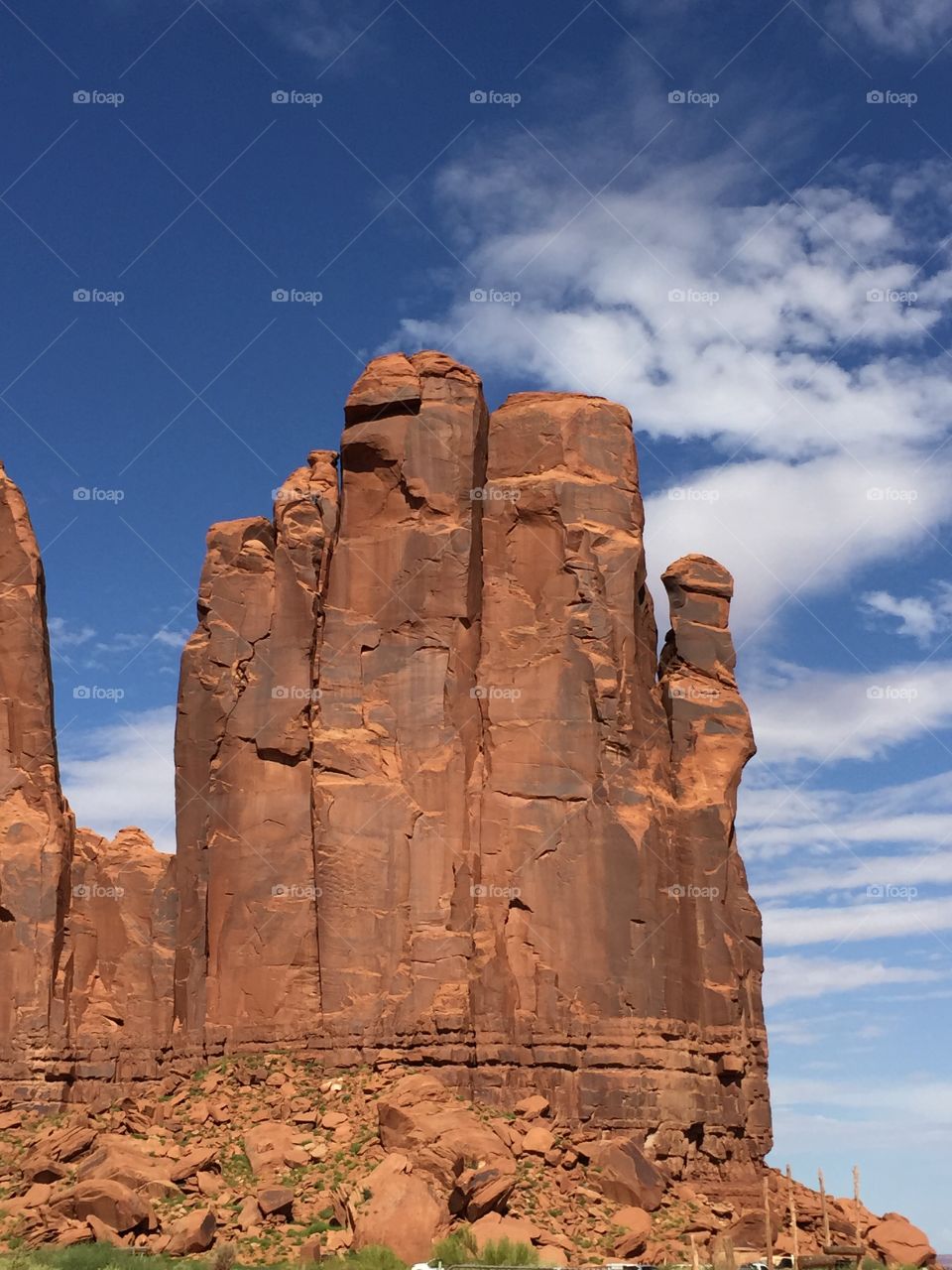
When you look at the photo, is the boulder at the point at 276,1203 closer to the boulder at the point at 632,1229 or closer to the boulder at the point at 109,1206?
the boulder at the point at 109,1206

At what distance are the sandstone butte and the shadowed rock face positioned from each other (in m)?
0.09

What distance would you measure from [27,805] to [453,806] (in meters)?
12.9

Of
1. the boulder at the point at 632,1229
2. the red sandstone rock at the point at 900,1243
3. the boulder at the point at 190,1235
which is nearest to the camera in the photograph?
the boulder at the point at 190,1235

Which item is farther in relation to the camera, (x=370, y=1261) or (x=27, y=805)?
(x=27, y=805)

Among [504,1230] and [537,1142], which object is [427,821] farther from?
[504,1230]

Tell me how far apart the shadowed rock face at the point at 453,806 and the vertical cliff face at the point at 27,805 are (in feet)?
0.81

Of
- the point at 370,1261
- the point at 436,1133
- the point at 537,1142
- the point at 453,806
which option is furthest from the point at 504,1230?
the point at 453,806

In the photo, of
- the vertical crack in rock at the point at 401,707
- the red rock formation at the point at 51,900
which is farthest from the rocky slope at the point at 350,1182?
the vertical crack in rock at the point at 401,707

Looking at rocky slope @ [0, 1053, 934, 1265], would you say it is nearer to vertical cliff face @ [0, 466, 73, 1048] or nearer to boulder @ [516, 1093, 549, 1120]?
boulder @ [516, 1093, 549, 1120]

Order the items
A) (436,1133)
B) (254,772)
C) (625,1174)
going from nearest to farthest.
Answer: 1. (436,1133)
2. (625,1174)
3. (254,772)

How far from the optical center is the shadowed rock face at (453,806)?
50469mm

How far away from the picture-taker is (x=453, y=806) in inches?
2073

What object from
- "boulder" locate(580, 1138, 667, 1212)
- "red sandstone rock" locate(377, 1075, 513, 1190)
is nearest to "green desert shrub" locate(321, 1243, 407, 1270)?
"red sandstone rock" locate(377, 1075, 513, 1190)

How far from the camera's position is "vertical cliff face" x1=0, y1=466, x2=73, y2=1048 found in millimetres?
52250
